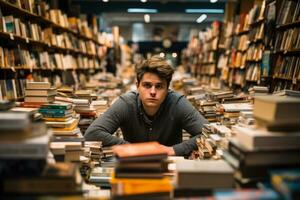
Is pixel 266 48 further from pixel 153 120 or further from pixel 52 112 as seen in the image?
pixel 52 112

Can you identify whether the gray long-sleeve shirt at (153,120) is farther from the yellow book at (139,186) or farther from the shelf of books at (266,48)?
the shelf of books at (266,48)

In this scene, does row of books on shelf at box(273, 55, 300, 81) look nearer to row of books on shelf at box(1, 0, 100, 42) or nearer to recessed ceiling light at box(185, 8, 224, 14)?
row of books on shelf at box(1, 0, 100, 42)

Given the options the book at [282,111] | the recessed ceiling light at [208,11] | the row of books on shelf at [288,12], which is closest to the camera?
the book at [282,111]

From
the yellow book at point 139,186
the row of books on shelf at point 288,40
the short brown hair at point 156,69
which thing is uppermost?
the row of books on shelf at point 288,40

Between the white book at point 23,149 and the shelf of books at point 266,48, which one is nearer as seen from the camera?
the white book at point 23,149

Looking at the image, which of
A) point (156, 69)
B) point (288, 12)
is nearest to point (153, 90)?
point (156, 69)

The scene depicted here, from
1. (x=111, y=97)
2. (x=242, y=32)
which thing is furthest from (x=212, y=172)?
(x=242, y=32)

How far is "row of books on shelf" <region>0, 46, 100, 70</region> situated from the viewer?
4.53 meters

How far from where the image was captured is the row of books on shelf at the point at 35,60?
4.53 m

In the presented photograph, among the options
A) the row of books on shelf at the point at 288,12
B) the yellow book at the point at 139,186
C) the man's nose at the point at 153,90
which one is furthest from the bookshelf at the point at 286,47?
the yellow book at the point at 139,186

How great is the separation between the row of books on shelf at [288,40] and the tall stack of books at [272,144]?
11.1 feet

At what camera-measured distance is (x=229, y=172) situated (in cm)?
143

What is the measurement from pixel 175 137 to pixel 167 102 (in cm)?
32

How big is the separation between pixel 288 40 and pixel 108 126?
3.16m
